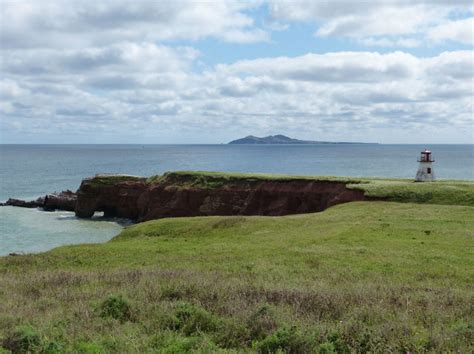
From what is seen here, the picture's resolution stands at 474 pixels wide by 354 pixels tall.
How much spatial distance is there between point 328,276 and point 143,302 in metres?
9.01

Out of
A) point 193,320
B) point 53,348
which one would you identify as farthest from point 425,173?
point 53,348

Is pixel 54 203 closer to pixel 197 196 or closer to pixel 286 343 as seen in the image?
pixel 197 196

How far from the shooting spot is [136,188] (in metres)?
83.6

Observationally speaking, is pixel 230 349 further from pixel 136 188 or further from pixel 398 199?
pixel 136 188

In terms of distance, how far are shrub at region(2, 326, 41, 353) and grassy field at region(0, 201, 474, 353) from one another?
0.08 ft

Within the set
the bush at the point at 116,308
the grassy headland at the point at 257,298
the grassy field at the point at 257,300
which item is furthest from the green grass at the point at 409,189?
the bush at the point at 116,308

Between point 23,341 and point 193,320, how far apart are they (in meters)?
3.47

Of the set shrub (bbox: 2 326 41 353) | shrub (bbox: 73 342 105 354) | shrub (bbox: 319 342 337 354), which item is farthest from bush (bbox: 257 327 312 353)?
shrub (bbox: 2 326 41 353)

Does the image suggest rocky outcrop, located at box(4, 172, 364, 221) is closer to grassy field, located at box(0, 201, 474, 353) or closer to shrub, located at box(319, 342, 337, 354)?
grassy field, located at box(0, 201, 474, 353)

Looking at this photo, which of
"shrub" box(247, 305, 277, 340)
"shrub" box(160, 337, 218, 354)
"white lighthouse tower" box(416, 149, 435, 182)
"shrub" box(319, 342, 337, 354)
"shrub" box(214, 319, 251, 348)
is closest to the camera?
"shrub" box(319, 342, 337, 354)

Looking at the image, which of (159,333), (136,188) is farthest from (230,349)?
(136,188)

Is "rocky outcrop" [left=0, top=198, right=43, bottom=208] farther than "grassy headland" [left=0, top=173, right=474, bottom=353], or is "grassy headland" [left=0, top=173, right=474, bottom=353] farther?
"rocky outcrop" [left=0, top=198, right=43, bottom=208]

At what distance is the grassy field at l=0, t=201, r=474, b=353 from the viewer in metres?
9.39

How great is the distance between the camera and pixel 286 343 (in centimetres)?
908
